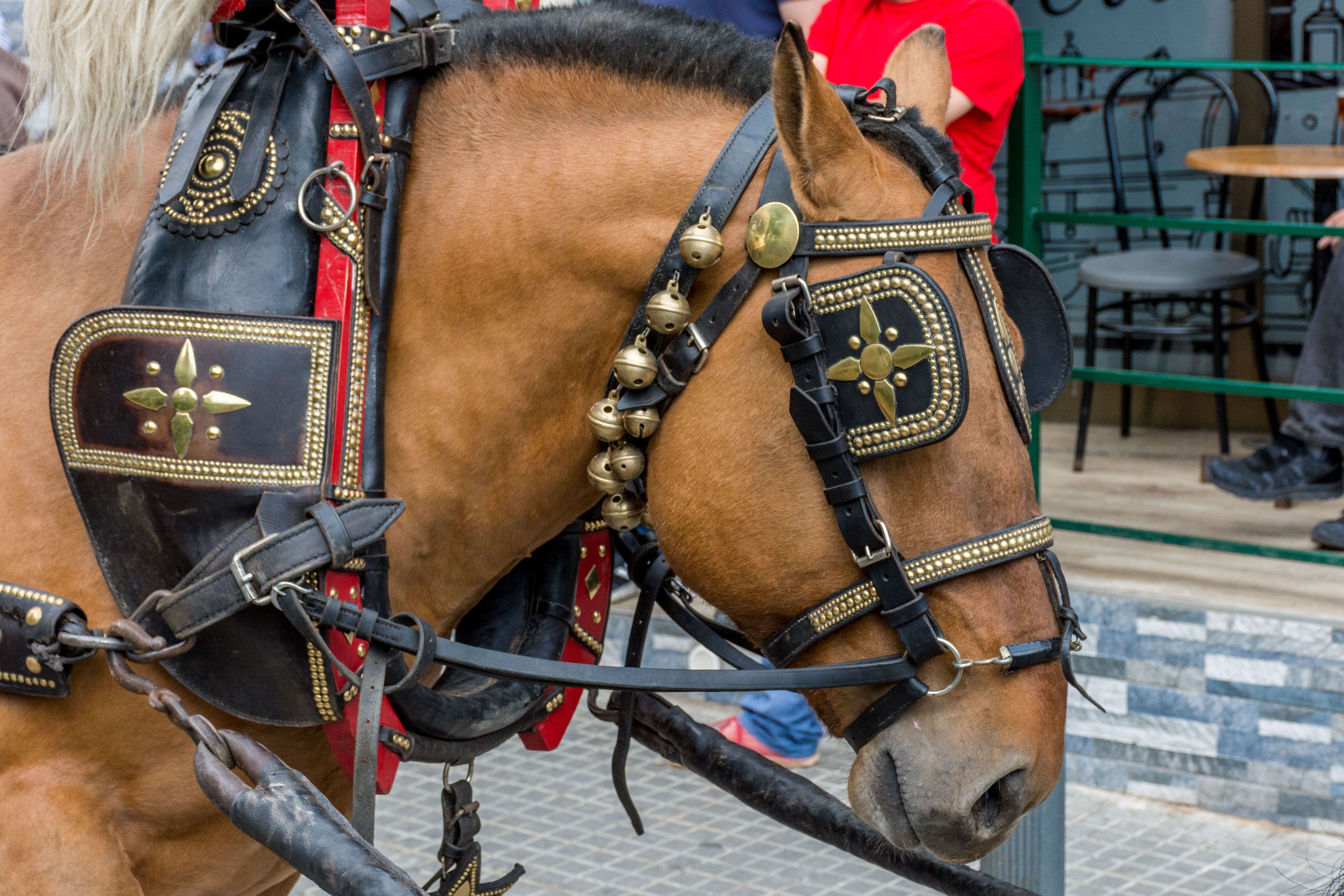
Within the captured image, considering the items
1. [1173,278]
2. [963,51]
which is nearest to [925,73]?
[963,51]

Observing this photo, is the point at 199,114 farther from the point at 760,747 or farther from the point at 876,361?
the point at 760,747

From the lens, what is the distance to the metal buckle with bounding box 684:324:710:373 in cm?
135

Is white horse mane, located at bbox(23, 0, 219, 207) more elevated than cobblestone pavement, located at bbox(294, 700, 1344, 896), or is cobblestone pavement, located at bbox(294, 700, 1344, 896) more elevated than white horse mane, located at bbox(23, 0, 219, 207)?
white horse mane, located at bbox(23, 0, 219, 207)

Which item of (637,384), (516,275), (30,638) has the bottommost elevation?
(30,638)

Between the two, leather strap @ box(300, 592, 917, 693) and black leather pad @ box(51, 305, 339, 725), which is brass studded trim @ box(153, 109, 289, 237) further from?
leather strap @ box(300, 592, 917, 693)

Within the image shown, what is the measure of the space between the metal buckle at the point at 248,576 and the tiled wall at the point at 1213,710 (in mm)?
2495

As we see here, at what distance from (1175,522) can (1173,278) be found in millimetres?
784

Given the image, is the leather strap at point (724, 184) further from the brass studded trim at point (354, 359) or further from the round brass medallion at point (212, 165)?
the round brass medallion at point (212, 165)

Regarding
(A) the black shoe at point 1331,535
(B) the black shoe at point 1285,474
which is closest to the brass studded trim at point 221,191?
(A) the black shoe at point 1331,535

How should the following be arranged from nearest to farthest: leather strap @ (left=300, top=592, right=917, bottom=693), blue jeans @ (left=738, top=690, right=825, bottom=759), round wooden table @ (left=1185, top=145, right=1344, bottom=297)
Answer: leather strap @ (left=300, top=592, right=917, bottom=693) → blue jeans @ (left=738, top=690, right=825, bottom=759) → round wooden table @ (left=1185, top=145, right=1344, bottom=297)

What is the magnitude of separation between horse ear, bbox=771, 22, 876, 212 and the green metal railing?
222 centimetres

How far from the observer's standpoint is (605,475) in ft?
4.70


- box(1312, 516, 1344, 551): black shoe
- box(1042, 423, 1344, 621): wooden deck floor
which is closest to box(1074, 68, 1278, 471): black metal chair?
box(1042, 423, 1344, 621): wooden deck floor

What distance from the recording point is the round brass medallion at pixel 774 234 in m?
1.31
